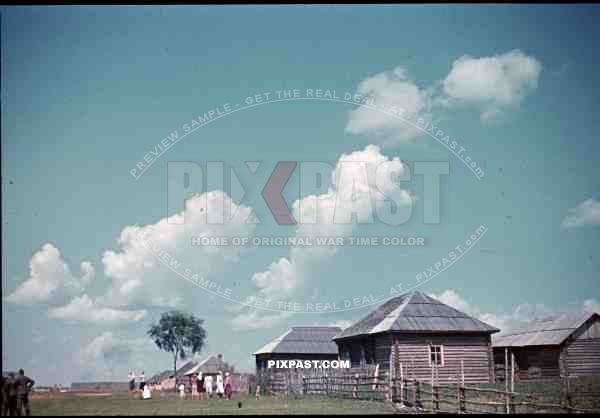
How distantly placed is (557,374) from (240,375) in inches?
769

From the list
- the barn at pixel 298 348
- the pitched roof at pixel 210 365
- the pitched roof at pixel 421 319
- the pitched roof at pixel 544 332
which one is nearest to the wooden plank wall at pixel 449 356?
the pitched roof at pixel 421 319

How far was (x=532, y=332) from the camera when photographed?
47.1m

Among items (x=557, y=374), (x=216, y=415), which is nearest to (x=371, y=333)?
(x=557, y=374)

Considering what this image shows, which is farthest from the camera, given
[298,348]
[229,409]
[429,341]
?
[298,348]

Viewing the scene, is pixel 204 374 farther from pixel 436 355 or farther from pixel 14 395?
pixel 14 395

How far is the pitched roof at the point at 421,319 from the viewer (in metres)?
37.0

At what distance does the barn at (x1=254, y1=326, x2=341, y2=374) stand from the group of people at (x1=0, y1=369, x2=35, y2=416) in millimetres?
31853

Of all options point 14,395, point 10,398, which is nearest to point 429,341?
point 14,395

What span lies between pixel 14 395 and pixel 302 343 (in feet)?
115

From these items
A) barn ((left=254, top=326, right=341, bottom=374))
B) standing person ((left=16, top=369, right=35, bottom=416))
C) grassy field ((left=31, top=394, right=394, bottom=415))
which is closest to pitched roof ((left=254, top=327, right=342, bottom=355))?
barn ((left=254, top=326, right=341, bottom=374))

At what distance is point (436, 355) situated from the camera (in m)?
37.3

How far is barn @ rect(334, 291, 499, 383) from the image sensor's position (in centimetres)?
3656

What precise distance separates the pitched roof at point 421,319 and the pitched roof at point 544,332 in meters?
7.22

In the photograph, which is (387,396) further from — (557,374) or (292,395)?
(557,374)
